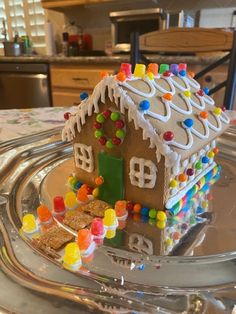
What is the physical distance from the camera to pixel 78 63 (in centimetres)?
216

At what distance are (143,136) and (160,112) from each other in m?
0.05

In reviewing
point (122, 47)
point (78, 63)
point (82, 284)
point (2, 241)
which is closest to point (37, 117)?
point (2, 241)

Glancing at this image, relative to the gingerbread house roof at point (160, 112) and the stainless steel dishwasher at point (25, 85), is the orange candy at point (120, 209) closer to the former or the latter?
the gingerbread house roof at point (160, 112)

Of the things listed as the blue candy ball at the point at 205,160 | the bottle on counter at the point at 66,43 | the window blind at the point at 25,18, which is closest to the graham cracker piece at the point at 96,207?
the blue candy ball at the point at 205,160

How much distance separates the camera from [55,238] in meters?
0.43

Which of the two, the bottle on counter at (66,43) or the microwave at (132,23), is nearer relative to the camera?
the microwave at (132,23)

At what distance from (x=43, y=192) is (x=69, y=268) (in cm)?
25

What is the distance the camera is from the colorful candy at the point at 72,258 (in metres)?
0.37

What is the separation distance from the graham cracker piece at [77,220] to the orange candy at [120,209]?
0.16ft

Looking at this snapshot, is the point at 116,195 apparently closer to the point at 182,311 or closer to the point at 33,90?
the point at 182,311

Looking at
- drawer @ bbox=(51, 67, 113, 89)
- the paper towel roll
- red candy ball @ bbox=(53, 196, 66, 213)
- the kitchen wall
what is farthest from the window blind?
red candy ball @ bbox=(53, 196, 66, 213)

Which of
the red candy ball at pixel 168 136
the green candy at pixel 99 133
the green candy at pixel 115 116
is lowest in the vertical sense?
the green candy at pixel 99 133

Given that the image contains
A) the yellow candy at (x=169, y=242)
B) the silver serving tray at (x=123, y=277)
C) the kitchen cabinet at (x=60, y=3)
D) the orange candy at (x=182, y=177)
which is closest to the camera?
the silver serving tray at (x=123, y=277)

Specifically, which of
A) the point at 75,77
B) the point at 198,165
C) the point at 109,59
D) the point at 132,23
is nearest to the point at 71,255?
the point at 198,165
